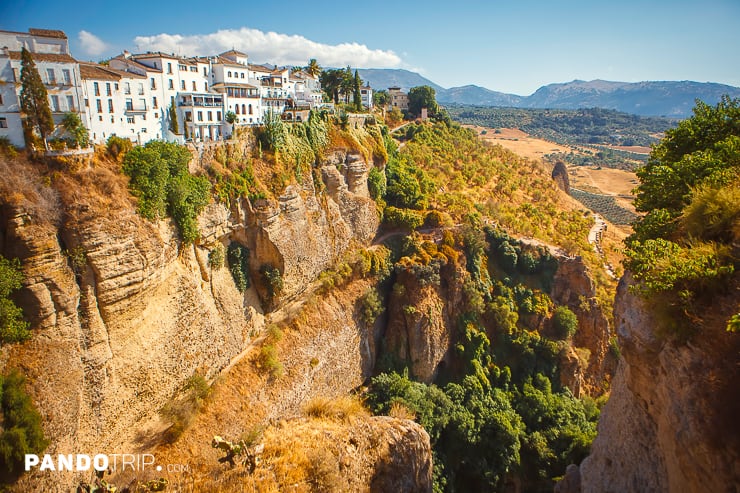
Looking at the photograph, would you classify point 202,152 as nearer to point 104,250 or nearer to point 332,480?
point 104,250

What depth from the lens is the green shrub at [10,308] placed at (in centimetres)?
1623

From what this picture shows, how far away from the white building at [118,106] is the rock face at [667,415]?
27.0 metres

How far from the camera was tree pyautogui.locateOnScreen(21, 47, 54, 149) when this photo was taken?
64.4ft

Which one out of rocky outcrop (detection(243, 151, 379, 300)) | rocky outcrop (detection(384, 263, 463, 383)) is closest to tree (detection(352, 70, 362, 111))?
rocky outcrop (detection(243, 151, 379, 300))

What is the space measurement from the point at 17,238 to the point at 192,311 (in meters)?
9.20

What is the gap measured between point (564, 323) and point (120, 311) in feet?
118

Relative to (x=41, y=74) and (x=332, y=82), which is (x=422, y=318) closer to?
(x=41, y=74)

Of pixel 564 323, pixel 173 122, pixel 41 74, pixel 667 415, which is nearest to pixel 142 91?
pixel 173 122

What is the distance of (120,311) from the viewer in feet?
65.4

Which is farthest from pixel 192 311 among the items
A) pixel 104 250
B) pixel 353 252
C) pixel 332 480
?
pixel 353 252

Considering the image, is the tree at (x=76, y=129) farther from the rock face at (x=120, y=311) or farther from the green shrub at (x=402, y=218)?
the green shrub at (x=402, y=218)

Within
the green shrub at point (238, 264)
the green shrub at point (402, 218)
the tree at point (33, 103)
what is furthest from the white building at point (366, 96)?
the tree at point (33, 103)

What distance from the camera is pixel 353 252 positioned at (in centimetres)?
3744

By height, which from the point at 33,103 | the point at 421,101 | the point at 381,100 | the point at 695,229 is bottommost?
the point at 695,229
